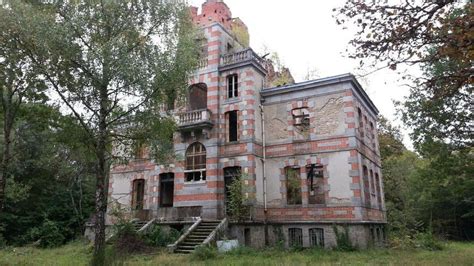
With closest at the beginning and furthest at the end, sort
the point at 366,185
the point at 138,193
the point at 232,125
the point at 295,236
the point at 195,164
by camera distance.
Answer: the point at 295,236, the point at 366,185, the point at 195,164, the point at 232,125, the point at 138,193

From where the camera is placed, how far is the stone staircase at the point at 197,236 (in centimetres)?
1627

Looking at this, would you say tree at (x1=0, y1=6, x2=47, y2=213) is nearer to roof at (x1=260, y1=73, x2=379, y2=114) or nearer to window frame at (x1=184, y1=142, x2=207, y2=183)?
window frame at (x1=184, y1=142, x2=207, y2=183)

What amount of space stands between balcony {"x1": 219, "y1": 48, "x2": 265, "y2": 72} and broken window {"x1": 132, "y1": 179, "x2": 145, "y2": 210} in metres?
9.19

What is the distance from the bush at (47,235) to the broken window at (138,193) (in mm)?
5395

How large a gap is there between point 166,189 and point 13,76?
11.6 m

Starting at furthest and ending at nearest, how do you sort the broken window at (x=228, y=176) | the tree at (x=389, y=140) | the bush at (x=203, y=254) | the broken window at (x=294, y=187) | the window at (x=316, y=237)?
the tree at (x=389, y=140) → the broken window at (x=294, y=187) → the broken window at (x=228, y=176) → the window at (x=316, y=237) → the bush at (x=203, y=254)

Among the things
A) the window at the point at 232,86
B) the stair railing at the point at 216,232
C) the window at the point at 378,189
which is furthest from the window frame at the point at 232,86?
the window at the point at 378,189

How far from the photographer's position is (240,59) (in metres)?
21.2

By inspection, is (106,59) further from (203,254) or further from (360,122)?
(360,122)

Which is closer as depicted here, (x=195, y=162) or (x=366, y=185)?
(x=366, y=185)

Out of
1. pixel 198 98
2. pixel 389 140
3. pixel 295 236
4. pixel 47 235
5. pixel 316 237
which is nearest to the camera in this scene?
pixel 316 237

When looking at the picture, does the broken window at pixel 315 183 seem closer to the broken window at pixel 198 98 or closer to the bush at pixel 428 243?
the bush at pixel 428 243

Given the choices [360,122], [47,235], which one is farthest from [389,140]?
[47,235]

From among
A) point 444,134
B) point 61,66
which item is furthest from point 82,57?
point 444,134
